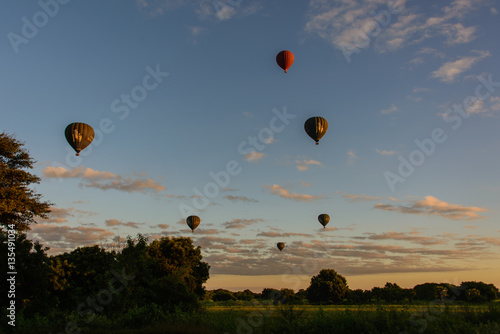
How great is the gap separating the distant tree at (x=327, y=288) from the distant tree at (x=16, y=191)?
72.0 meters

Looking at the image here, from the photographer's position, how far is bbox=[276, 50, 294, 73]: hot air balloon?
3706cm

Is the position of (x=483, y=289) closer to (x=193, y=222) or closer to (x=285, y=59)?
(x=193, y=222)

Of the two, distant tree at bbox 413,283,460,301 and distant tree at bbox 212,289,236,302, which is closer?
distant tree at bbox 413,283,460,301

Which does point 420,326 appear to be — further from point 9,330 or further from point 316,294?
point 316,294

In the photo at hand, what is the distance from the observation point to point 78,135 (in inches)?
1391

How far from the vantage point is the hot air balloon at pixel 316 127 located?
37844mm

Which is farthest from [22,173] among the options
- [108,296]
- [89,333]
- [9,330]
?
[89,333]

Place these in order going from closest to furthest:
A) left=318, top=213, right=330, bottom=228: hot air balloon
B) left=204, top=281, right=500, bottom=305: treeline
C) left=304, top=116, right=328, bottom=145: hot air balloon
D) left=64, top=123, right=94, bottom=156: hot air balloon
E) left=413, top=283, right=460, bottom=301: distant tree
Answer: left=64, top=123, right=94, bottom=156: hot air balloon → left=304, top=116, right=328, bottom=145: hot air balloon → left=318, top=213, right=330, bottom=228: hot air balloon → left=204, top=281, right=500, bottom=305: treeline → left=413, top=283, right=460, bottom=301: distant tree

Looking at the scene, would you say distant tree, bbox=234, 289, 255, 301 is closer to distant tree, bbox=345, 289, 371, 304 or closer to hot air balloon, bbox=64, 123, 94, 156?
distant tree, bbox=345, 289, 371, 304

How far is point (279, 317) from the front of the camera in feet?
82.6

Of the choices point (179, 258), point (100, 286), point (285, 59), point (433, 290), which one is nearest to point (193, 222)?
point (179, 258)

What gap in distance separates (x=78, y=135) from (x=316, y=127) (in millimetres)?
21861

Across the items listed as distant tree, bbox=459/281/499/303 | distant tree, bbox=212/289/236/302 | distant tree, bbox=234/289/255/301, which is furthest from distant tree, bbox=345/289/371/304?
distant tree, bbox=212/289/236/302

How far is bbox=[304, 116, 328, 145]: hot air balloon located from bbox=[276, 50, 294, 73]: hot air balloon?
5584mm
